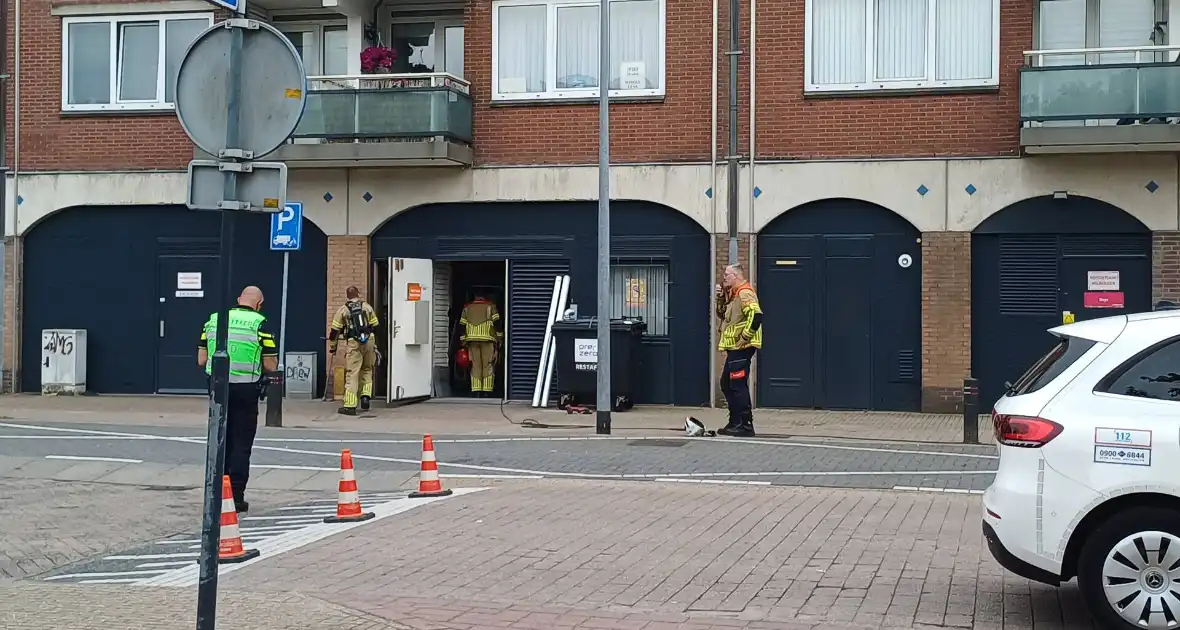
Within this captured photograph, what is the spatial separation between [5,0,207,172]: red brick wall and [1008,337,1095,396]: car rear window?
57.4 ft

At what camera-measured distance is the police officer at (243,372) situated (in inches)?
400

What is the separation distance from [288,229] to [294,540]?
31.5 ft

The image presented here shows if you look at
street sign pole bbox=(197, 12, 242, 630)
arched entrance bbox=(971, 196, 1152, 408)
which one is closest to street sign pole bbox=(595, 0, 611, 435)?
arched entrance bbox=(971, 196, 1152, 408)

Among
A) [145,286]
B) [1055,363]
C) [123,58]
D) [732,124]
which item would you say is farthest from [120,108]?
[1055,363]

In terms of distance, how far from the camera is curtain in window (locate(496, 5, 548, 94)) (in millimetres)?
20188

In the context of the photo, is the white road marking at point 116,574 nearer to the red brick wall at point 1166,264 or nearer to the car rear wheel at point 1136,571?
the car rear wheel at point 1136,571

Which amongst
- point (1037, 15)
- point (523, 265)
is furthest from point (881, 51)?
point (523, 265)

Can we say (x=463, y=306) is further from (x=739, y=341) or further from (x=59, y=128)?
(x=59, y=128)

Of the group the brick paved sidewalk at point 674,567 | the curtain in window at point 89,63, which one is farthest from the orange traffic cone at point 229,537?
the curtain in window at point 89,63

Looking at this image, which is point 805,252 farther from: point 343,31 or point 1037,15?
point 343,31

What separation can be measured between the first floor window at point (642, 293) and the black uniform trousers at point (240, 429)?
1008 cm

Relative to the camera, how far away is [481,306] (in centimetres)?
2097

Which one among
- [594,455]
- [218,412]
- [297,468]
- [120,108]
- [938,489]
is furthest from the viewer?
[120,108]

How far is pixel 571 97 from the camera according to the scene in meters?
19.9
